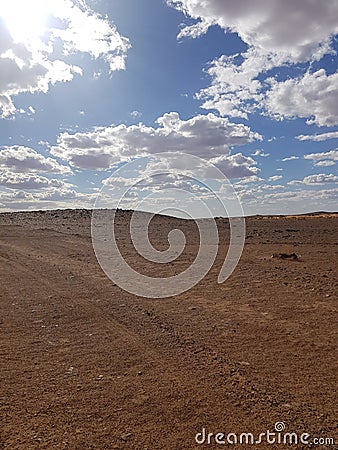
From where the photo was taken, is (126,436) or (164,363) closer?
(126,436)

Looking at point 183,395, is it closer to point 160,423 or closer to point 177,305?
Result: point 160,423

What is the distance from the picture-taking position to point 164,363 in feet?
16.4

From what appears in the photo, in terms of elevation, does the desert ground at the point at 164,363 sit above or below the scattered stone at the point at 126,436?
above

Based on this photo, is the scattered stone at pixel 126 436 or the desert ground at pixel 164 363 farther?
the desert ground at pixel 164 363

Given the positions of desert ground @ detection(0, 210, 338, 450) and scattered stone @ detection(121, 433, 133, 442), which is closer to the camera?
scattered stone @ detection(121, 433, 133, 442)

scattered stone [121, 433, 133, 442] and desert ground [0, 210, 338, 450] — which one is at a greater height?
desert ground [0, 210, 338, 450]

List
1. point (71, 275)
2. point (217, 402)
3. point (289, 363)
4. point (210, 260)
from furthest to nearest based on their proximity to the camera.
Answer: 1. point (210, 260)
2. point (71, 275)
3. point (289, 363)
4. point (217, 402)

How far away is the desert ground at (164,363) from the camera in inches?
142

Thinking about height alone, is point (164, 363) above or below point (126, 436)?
above

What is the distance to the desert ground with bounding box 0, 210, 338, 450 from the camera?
3605 millimetres

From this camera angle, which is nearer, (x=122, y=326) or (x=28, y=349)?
(x=28, y=349)

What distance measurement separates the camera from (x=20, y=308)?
7.64m

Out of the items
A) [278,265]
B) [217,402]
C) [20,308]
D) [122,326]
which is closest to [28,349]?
[122,326]

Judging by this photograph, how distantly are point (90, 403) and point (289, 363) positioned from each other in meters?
2.47
